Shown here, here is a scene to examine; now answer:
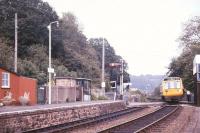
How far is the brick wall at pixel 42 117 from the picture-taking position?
20.8 metres

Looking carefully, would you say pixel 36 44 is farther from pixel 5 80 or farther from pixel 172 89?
pixel 5 80

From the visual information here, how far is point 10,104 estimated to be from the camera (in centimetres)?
3659

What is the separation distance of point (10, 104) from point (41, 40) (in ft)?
128

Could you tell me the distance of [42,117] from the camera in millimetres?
24422

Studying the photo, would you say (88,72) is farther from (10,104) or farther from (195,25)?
(10,104)

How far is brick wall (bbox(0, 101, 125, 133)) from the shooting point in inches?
817

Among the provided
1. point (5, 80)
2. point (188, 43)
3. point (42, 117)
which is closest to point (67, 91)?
point (5, 80)

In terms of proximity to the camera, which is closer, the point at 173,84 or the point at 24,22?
the point at 173,84

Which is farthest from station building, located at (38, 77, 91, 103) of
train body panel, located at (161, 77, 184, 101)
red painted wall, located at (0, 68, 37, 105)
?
train body panel, located at (161, 77, 184, 101)

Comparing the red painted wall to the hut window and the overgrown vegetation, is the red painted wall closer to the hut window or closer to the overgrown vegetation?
the hut window

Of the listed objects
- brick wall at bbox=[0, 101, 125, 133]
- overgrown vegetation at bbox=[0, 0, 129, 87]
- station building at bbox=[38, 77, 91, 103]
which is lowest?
brick wall at bbox=[0, 101, 125, 133]

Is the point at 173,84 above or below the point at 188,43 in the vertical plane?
below

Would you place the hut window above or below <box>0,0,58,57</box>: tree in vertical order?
below

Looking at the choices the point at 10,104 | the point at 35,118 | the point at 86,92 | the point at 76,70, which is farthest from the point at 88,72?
the point at 35,118
